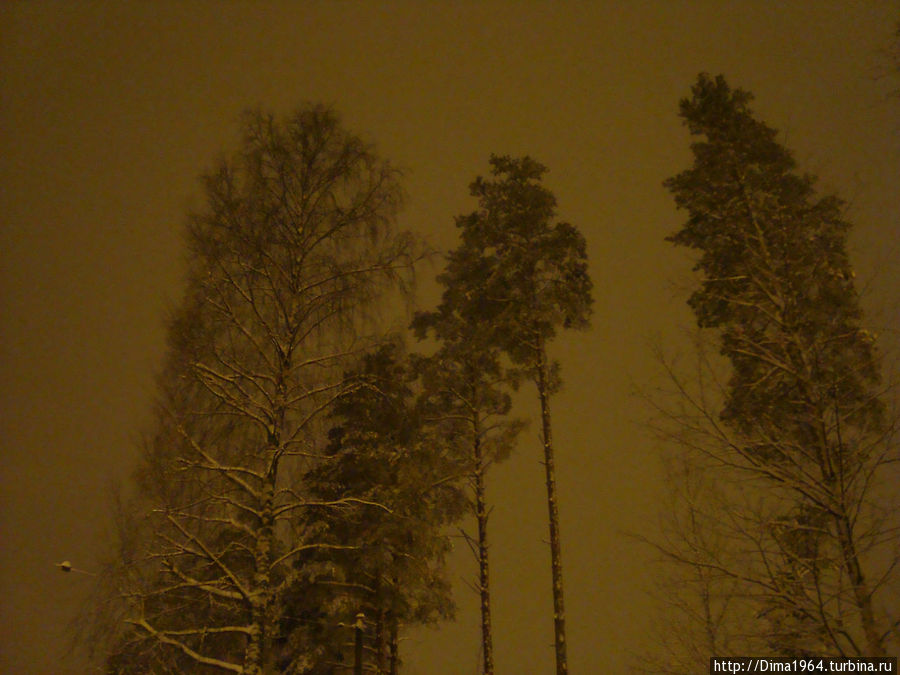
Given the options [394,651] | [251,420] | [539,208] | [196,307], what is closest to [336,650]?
[394,651]

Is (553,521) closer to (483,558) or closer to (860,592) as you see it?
(483,558)

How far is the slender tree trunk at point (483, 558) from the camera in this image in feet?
45.8

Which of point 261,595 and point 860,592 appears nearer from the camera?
point 860,592

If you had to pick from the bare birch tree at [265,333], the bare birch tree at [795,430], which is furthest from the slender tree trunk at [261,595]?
the bare birch tree at [795,430]

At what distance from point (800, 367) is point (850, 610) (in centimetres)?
265

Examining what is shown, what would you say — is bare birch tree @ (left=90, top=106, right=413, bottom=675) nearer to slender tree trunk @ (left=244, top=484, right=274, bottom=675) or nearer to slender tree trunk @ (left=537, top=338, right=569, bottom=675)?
slender tree trunk @ (left=244, top=484, right=274, bottom=675)

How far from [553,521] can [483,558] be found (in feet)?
8.60

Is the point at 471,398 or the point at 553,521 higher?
the point at 471,398

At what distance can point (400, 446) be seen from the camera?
1570 centimetres

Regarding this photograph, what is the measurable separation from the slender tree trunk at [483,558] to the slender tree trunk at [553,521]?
6.79 feet

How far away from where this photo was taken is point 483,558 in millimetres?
14914

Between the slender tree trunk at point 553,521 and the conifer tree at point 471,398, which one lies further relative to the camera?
the conifer tree at point 471,398

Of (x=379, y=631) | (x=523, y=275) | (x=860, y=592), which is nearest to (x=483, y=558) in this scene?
(x=379, y=631)

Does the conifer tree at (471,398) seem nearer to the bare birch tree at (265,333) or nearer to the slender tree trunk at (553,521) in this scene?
the slender tree trunk at (553,521)
